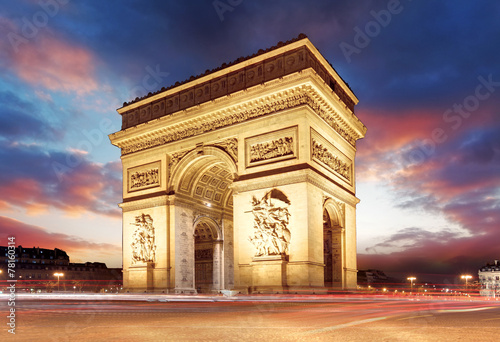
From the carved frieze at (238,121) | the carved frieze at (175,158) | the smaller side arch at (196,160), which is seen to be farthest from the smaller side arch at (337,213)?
the carved frieze at (175,158)

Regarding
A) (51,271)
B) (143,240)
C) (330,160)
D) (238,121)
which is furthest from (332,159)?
(51,271)

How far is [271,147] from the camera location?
22.8 m

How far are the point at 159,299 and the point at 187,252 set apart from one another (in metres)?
6.59

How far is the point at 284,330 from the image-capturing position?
809cm

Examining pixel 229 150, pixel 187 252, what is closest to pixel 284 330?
pixel 229 150

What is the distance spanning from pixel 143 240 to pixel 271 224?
30.0 ft

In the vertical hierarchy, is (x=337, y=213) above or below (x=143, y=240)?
above

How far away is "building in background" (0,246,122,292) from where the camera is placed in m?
70.7

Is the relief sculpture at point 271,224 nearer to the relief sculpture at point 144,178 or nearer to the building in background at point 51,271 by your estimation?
the relief sculpture at point 144,178

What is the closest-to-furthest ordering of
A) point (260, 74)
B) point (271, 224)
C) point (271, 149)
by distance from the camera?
point (271, 224)
point (271, 149)
point (260, 74)

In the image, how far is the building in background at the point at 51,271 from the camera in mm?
70688

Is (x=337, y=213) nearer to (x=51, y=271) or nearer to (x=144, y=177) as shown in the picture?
(x=144, y=177)

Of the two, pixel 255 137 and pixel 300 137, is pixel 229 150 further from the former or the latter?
pixel 300 137

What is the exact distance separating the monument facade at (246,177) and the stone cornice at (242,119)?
6 centimetres
